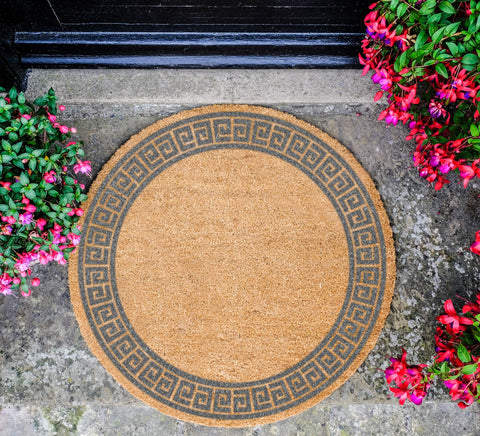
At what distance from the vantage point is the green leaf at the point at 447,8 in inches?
61.4

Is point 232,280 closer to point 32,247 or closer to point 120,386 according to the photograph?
point 120,386

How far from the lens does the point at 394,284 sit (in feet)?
7.54

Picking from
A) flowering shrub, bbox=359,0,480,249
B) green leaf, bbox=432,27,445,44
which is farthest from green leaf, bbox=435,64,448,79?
green leaf, bbox=432,27,445,44

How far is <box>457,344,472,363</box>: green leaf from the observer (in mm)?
1763

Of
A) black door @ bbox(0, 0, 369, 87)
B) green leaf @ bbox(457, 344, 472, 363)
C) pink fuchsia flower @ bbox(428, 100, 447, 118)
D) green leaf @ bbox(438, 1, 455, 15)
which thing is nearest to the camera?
green leaf @ bbox(438, 1, 455, 15)

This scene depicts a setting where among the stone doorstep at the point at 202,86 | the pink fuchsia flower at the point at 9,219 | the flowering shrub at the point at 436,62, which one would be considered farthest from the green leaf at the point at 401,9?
the pink fuchsia flower at the point at 9,219

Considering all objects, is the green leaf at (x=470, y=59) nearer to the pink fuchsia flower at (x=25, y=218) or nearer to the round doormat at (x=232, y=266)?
the round doormat at (x=232, y=266)

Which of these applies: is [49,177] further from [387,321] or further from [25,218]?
[387,321]

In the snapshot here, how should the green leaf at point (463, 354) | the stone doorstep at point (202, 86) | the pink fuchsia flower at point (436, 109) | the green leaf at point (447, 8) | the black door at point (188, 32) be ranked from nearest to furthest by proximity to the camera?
the green leaf at point (447, 8)
the green leaf at point (463, 354)
the pink fuchsia flower at point (436, 109)
the black door at point (188, 32)
the stone doorstep at point (202, 86)

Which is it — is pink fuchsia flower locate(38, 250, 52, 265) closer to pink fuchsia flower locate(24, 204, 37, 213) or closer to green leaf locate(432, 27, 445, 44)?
pink fuchsia flower locate(24, 204, 37, 213)

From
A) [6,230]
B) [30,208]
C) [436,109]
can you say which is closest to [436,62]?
[436,109]

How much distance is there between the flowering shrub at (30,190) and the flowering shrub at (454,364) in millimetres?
1801

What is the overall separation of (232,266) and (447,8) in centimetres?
158

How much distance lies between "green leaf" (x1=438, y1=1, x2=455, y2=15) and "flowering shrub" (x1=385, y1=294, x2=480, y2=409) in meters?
1.26
